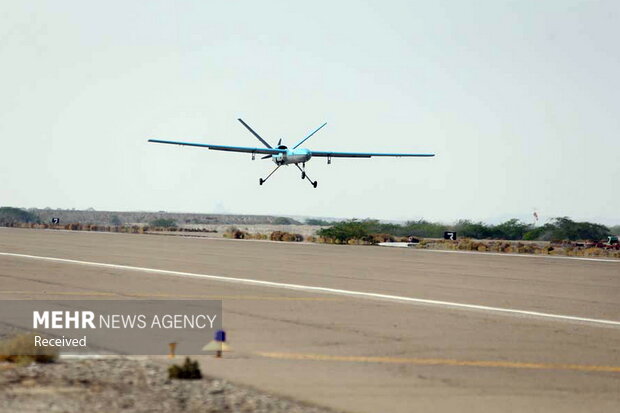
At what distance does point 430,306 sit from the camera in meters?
19.0

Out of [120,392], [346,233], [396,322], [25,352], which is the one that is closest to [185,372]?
[120,392]

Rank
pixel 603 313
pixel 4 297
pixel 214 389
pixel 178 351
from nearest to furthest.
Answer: pixel 214 389
pixel 178 351
pixel 603 313
pixel 4 297

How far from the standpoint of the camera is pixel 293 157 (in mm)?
57438

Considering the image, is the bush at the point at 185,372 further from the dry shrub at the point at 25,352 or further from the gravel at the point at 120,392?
the dry shrub at the point at 25,352

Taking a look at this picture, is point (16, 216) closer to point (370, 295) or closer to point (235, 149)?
point (235, 149)

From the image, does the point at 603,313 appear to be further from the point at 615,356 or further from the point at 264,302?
the point at 264,302

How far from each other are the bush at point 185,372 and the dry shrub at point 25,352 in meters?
2.17

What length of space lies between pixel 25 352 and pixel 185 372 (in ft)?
8.69

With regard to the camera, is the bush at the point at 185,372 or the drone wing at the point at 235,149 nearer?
the bush at the point at 185,372

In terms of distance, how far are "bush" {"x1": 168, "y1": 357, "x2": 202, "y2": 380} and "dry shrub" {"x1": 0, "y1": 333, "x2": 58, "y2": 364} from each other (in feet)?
7.13

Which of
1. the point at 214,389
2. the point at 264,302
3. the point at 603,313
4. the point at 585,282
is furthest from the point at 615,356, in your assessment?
the point at 585,282

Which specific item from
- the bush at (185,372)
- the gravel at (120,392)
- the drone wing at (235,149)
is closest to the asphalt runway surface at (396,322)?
the bush at (185,372)

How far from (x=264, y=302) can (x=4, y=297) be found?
6243mm

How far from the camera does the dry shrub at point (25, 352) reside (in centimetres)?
1137
